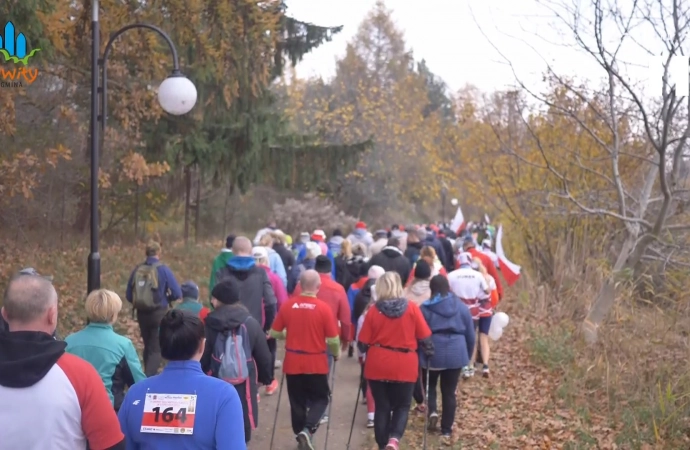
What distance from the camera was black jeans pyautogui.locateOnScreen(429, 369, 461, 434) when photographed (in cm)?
835

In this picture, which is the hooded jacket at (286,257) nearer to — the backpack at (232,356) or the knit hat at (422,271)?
the knit hat at (422,271)

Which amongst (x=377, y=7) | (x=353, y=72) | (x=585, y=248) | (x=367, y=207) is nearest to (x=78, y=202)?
(x=585, y=248)

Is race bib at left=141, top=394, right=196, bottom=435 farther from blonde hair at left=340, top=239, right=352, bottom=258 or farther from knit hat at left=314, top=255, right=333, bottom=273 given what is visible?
blonde hair at left=340, top=239, right=352, bottom=258

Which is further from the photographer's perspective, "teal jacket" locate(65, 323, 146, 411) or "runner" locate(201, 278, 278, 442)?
"runner" locate(201, 278, 278, 442)

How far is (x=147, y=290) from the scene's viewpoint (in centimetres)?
919

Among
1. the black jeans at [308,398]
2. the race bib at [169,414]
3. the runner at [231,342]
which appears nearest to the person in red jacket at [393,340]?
the black jeans at [308,398]

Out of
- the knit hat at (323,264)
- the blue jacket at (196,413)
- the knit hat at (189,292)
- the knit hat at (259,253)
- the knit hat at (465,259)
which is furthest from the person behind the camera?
the knit hat at (465,259)

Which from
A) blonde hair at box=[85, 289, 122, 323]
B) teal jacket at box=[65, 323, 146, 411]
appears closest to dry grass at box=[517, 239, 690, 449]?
teal jacket at box=[65, 323, 146, 411]

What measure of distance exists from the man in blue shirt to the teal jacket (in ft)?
13.1

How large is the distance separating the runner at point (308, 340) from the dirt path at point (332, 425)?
29.1 inches

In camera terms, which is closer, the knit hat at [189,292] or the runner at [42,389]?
the runner at [42,389]

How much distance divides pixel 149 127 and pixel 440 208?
133ft

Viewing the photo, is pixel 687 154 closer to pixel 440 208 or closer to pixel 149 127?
pixel 149 127

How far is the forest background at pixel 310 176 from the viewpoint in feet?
34.1
